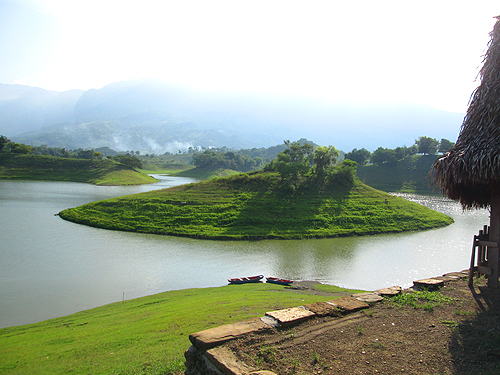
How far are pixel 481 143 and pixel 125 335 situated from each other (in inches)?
505

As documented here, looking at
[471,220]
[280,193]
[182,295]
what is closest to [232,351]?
[182,295]

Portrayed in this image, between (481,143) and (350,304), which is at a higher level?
(481,143)

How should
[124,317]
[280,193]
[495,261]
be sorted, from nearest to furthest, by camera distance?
[495,261] → [124,317] → [280,193]

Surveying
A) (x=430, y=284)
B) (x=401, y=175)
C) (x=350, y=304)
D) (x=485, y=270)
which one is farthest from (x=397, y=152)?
(x=350, y=304)

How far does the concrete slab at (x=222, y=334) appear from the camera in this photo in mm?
5824

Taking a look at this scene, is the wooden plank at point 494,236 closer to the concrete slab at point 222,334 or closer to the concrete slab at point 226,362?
the concrete slab at point 222,334

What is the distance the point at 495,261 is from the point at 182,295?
14.1 meters

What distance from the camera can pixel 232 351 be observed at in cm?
565

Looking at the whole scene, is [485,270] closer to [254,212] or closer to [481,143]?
[481,143]

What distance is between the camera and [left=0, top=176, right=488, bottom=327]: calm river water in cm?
1792

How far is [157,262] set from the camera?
78.4 feet

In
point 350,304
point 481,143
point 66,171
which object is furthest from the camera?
point 66,171

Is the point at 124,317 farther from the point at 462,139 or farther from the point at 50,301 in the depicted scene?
the point at 462,139

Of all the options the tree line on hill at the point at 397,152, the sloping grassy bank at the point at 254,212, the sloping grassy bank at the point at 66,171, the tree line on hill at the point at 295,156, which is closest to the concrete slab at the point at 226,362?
the tree line on hill at the point at 295,156
